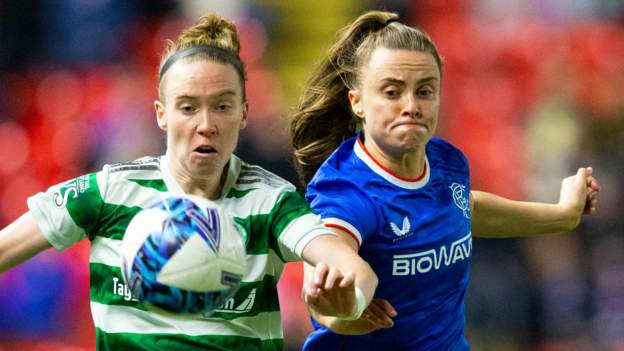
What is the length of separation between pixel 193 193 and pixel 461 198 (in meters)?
1.03

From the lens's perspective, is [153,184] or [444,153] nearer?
[153,184]

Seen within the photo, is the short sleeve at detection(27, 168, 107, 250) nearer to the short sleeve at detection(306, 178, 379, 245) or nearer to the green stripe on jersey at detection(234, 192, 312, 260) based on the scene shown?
the green stripe on jersey at detection(234, 192, 312, 260)

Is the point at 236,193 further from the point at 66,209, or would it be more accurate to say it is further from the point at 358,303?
the point at 358,303

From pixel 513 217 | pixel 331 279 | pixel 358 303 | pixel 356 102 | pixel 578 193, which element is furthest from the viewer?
pixel 578 193

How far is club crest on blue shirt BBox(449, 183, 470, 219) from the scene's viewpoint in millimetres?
3953

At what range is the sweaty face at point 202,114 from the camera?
11.1ft

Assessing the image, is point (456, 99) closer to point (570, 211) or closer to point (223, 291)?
point (570, 211)

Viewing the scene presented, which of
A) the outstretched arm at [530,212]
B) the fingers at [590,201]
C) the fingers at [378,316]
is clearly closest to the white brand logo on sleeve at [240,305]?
the fingers at [378,316]

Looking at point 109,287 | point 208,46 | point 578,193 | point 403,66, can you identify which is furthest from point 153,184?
point 578,193

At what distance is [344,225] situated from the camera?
346cm

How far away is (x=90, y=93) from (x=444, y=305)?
210 inches

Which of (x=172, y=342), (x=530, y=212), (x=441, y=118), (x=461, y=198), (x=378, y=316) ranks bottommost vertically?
(x=172, y=342)

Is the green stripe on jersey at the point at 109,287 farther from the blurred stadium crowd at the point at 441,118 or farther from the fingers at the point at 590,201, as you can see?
the blurred stadium crowd at the point at 441,118

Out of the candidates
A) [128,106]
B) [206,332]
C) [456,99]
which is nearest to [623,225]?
[456,99]
